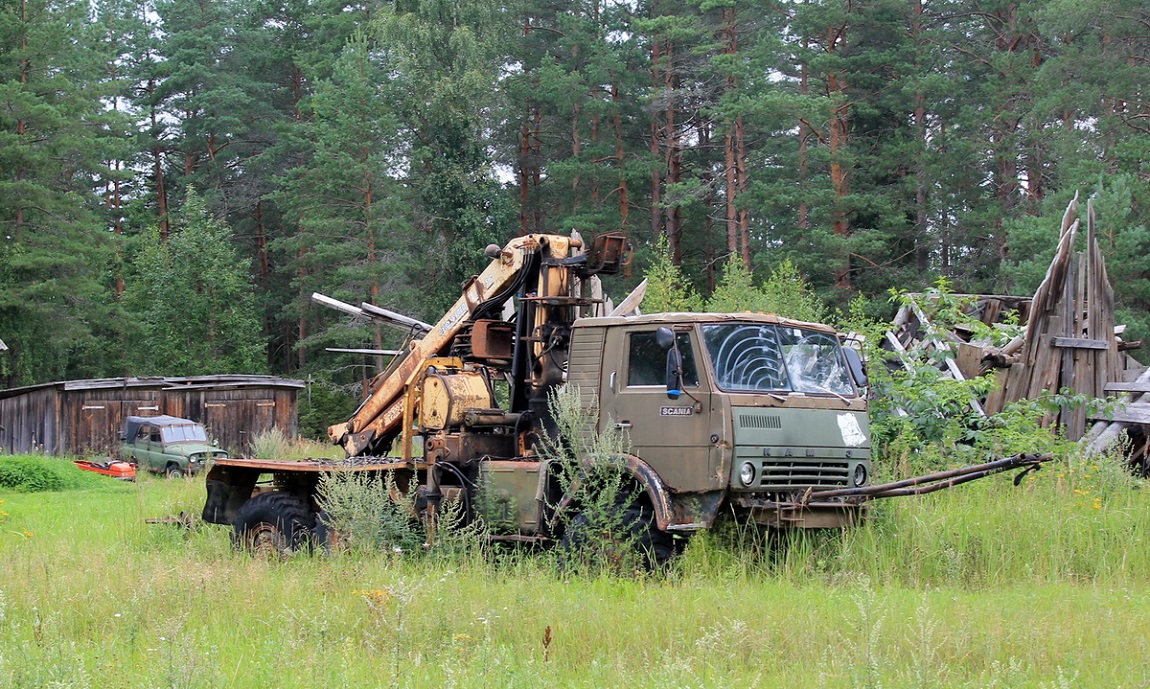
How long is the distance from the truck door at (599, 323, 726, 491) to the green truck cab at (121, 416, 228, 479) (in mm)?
22616

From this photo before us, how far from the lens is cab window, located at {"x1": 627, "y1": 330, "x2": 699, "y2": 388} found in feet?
36.3

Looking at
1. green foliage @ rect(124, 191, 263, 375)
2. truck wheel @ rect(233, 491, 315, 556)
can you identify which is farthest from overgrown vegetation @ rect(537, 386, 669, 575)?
green foliage @ rect(124, 191, 263, 375)

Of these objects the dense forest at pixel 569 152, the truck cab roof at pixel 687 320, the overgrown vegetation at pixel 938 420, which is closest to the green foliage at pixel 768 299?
the overgrown vegetation at pixel 938 420

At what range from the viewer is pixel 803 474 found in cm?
1087

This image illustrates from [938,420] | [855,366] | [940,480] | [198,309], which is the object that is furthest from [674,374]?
[198,309]

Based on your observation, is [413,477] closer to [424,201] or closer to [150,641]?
[150,641]

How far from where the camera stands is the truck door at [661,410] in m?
10.6

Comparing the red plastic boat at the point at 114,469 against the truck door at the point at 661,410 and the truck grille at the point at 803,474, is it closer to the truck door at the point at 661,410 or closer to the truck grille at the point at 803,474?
the truck door at the point at 661,410

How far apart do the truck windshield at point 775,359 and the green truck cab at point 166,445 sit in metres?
23.4

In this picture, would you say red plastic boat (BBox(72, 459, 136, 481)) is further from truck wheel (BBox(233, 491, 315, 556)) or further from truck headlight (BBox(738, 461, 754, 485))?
truck headlight (BBox(738, 461, 754, 485))

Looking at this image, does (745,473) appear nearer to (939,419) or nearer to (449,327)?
(449,327)

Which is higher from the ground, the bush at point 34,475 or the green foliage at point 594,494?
the green foliage at point 594,494

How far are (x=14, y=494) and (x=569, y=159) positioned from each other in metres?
25.2

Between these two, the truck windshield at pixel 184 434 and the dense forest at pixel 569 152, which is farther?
the dense forest at pixel 569 152
